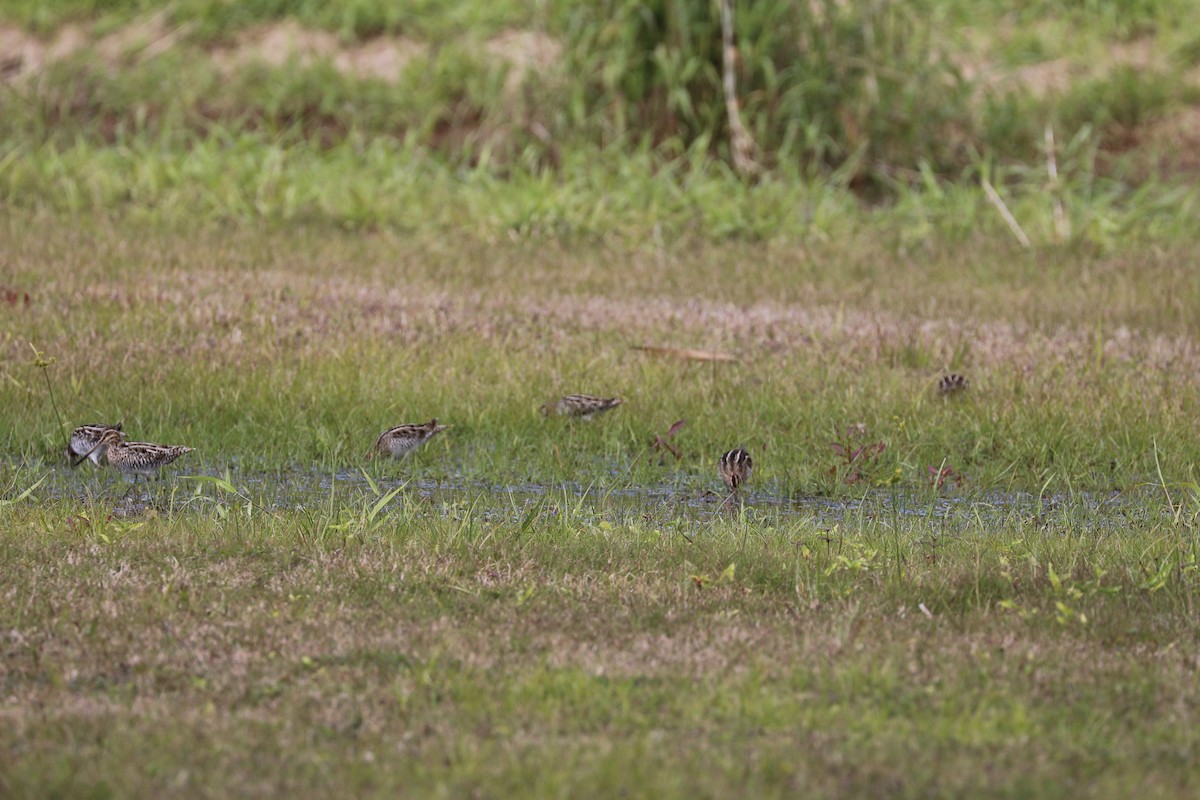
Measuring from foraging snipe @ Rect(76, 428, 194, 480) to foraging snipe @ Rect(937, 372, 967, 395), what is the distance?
145 inches

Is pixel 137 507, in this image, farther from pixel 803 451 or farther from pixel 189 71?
pixel 189 71

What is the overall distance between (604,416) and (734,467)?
4.04ft

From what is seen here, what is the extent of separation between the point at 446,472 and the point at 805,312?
12.1 feet

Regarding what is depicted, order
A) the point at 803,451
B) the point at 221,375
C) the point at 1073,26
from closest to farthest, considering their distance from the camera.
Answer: the point at 803,451 → the point at 221,375 → the point at 1073,26

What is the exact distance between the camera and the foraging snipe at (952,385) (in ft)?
27.0

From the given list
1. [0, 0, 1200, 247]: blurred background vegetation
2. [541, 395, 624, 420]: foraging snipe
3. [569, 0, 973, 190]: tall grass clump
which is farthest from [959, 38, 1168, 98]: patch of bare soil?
[541, 395, 624, 420]: foraging snipe

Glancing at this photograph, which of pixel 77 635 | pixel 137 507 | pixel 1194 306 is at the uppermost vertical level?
pixel 77 635

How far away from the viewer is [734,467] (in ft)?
22.0

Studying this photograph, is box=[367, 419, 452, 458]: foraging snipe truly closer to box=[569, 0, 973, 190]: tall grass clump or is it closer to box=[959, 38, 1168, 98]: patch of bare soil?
box=[569, 0, 973, 190]: tall grass clump

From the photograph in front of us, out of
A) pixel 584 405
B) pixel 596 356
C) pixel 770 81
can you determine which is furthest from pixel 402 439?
pixel 770 81

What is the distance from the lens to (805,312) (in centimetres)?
1018

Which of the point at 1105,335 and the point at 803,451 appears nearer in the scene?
the point at 803,451

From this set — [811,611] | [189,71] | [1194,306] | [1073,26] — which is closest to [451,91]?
[189,71]

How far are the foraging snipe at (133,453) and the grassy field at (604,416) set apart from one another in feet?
0.51
